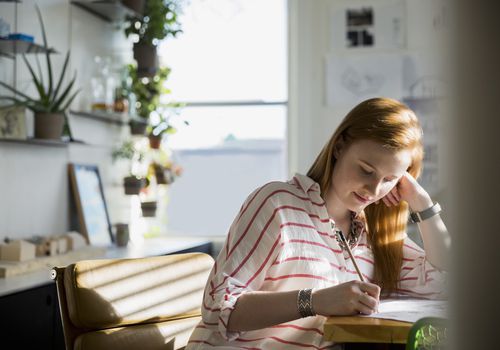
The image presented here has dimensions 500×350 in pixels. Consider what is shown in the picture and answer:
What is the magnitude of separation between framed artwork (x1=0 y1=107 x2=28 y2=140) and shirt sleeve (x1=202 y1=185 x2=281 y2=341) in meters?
1.93

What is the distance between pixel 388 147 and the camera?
1.54 m

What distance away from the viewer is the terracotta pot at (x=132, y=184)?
4328 mm

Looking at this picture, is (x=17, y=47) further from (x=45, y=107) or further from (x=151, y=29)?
(x=151, y=29)

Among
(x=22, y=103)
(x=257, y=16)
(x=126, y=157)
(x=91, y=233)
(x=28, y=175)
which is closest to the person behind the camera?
(x=22, y=103)

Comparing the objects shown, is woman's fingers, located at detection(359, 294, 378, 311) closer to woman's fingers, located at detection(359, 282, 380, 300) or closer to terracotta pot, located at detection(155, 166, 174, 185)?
woman's fingers, located at detection(359, 282, 380, 300)

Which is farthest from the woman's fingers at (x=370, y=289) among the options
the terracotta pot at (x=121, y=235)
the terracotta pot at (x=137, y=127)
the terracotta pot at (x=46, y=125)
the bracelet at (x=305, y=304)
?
the terracotta pot at (x=137, y=127)

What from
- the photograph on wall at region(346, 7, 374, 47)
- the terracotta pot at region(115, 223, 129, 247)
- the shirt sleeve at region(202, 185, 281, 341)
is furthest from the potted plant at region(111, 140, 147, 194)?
the shirt sleeve at region(202, 185, 281, 341)

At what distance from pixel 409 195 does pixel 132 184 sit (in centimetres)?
279

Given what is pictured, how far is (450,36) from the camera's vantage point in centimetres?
16

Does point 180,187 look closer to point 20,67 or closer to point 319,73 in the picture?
point 319,73

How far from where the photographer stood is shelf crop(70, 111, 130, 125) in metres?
3.92

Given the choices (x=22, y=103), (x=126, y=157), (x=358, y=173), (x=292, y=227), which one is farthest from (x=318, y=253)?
(x=126, y=157)

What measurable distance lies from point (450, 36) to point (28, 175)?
3458mm

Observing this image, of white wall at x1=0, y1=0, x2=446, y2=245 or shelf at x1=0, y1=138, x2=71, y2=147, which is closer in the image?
shelf at x1=0, y1=138, x2=71, y2=147
